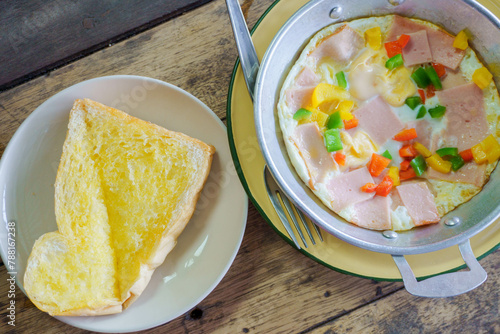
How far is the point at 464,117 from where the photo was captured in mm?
2342

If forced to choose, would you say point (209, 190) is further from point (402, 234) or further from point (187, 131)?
point (402, 234)

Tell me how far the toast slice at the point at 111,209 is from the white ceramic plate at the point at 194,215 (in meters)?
0.10

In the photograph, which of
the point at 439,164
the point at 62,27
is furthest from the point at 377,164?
the point at 62,27

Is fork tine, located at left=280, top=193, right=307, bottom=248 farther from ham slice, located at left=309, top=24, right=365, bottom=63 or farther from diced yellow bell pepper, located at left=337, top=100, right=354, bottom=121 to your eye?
ham slice, located at left=309, top=24, right=365, bottom=63

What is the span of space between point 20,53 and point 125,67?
0.69m

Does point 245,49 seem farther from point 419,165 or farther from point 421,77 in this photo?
point 419,165

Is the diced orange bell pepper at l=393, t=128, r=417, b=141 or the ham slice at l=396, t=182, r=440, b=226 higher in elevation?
the diced orange bell pepper at l=393, t=128, r=417, b=141

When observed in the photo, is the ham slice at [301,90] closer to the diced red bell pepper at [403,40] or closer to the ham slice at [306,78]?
the ham slice at [306,78]

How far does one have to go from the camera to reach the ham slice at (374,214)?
2.28 m

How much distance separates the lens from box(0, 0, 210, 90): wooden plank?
2658mm

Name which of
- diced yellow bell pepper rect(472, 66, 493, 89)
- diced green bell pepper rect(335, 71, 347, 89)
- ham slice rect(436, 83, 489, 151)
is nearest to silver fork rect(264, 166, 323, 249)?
diced green bell pepper rect(335, 71, 347, 89)

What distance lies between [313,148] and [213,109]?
71 cm

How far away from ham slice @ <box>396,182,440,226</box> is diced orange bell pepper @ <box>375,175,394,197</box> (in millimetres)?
65

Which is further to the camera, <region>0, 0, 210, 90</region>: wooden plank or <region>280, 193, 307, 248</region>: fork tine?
<region>0, 0, 210, 90</region>: wooden plank
